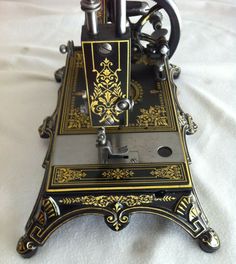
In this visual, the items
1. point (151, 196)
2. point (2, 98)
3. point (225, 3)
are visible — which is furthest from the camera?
point (225, 3)

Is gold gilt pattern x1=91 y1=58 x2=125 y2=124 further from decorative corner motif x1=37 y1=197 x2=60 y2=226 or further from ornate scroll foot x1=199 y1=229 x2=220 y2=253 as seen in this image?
ornate scroll foot x1=199 y1=229 x2=220 y2=253

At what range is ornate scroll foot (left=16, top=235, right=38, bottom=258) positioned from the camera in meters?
0.88

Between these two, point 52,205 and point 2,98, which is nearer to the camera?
point 52,205

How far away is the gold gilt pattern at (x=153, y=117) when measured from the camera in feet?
3.19


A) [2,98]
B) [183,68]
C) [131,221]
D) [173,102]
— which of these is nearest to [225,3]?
[183,68]

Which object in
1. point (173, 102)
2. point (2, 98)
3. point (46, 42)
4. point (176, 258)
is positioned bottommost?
point (176, 258)

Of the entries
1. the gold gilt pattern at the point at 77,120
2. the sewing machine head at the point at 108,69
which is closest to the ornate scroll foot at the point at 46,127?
the gold gilt pattern at the point at 77,120

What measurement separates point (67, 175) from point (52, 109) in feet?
1.53

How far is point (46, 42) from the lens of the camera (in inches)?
61.9

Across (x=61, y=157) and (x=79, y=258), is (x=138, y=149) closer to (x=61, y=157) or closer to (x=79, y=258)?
(x=61, y=157)

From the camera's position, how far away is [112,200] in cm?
85

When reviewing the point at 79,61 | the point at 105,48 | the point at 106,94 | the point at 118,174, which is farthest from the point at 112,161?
the point at 79,61

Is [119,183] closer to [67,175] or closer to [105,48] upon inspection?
[67,175]

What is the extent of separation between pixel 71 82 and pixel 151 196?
413 mm
